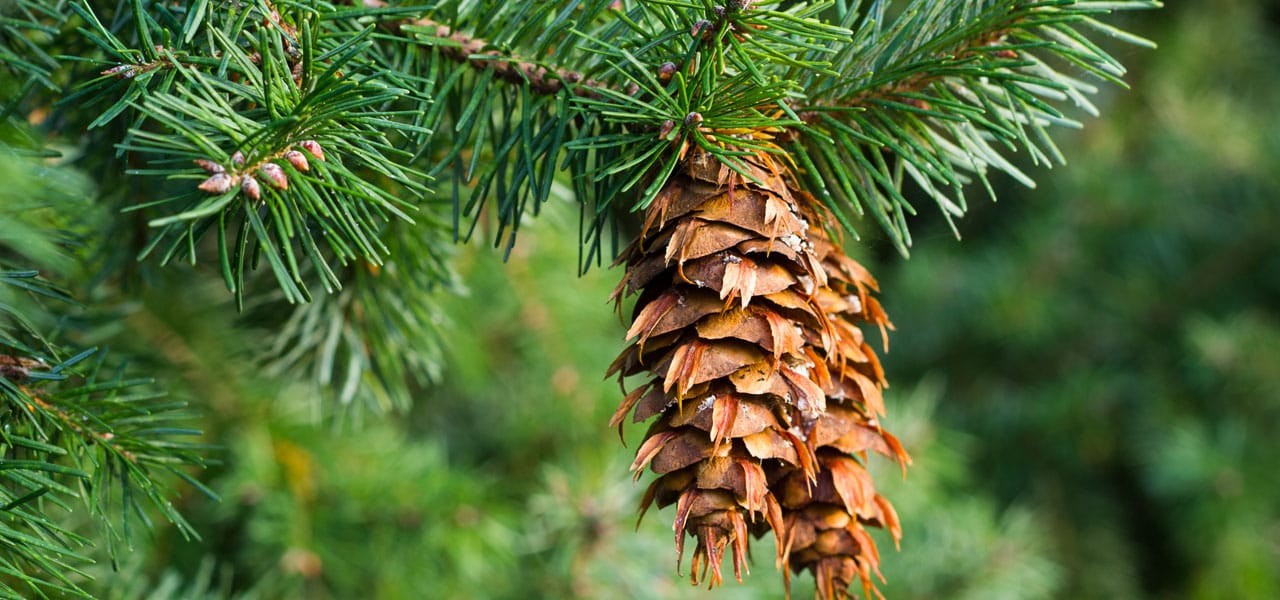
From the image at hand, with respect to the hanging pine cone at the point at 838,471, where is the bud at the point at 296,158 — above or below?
above

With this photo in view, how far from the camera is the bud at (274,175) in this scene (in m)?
0.26

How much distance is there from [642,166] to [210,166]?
155mm

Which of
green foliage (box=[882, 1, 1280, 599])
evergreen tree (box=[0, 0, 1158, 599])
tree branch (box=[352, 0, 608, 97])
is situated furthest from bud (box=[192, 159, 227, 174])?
green foliage (box=[882, 1, 1280, 599])

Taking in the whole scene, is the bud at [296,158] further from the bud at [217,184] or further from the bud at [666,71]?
the bud at [666,71]

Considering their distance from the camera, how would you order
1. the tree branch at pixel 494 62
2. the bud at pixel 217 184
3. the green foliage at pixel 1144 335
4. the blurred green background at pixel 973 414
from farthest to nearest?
the green foliage at pixel 1144 335, the blurred green background at pixel 973 414, the tree branch at pixel 494 62, the bud at pixel 217 184

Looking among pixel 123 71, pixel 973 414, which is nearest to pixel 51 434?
pixel 123 71

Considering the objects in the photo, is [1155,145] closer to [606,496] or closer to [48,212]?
[606,496]

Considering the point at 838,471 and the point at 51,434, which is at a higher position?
the point at 838,471

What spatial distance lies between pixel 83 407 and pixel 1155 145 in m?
1.46

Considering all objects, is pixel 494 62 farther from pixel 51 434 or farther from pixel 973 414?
pixel 973 414

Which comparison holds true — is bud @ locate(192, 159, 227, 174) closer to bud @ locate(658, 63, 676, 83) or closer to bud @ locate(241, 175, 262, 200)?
bud @ locate(241, 175, 262, 200)

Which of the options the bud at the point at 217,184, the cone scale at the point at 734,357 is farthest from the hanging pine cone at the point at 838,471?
the bud at the point at 217,184

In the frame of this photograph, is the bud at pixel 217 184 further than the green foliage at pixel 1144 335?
No

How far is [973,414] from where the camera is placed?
136cm
